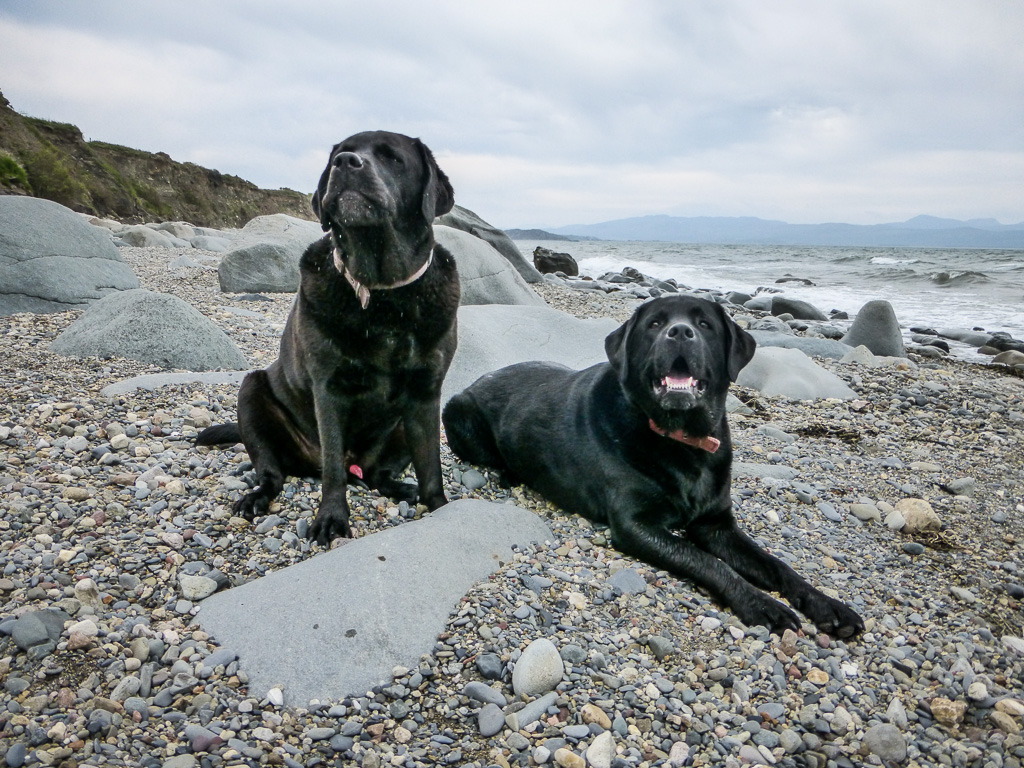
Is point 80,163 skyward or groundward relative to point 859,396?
skyward

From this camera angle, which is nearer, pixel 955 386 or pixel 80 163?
pixel 955 386

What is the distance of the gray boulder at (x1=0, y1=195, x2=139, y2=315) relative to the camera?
360 inches

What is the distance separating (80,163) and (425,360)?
35.6 m

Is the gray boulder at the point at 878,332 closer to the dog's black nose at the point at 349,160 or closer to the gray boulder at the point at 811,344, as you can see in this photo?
the gray boulder at the point at 811,344

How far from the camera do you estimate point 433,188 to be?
13.6 ft

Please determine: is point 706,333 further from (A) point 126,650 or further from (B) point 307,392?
(A) point 126,650

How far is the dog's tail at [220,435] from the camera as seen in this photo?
16.1 ft

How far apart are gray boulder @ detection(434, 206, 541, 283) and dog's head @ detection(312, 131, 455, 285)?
13.0 metres

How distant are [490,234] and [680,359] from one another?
1398cm

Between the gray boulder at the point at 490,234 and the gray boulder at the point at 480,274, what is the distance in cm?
421

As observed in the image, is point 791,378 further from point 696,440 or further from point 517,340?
point 696,440

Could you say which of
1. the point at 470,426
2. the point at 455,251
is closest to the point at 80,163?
the point at 455,251

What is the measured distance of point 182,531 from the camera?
379 centimetres

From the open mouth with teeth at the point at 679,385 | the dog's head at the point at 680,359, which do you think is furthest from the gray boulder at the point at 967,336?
the open mouth with teeth at the point at 679,385
